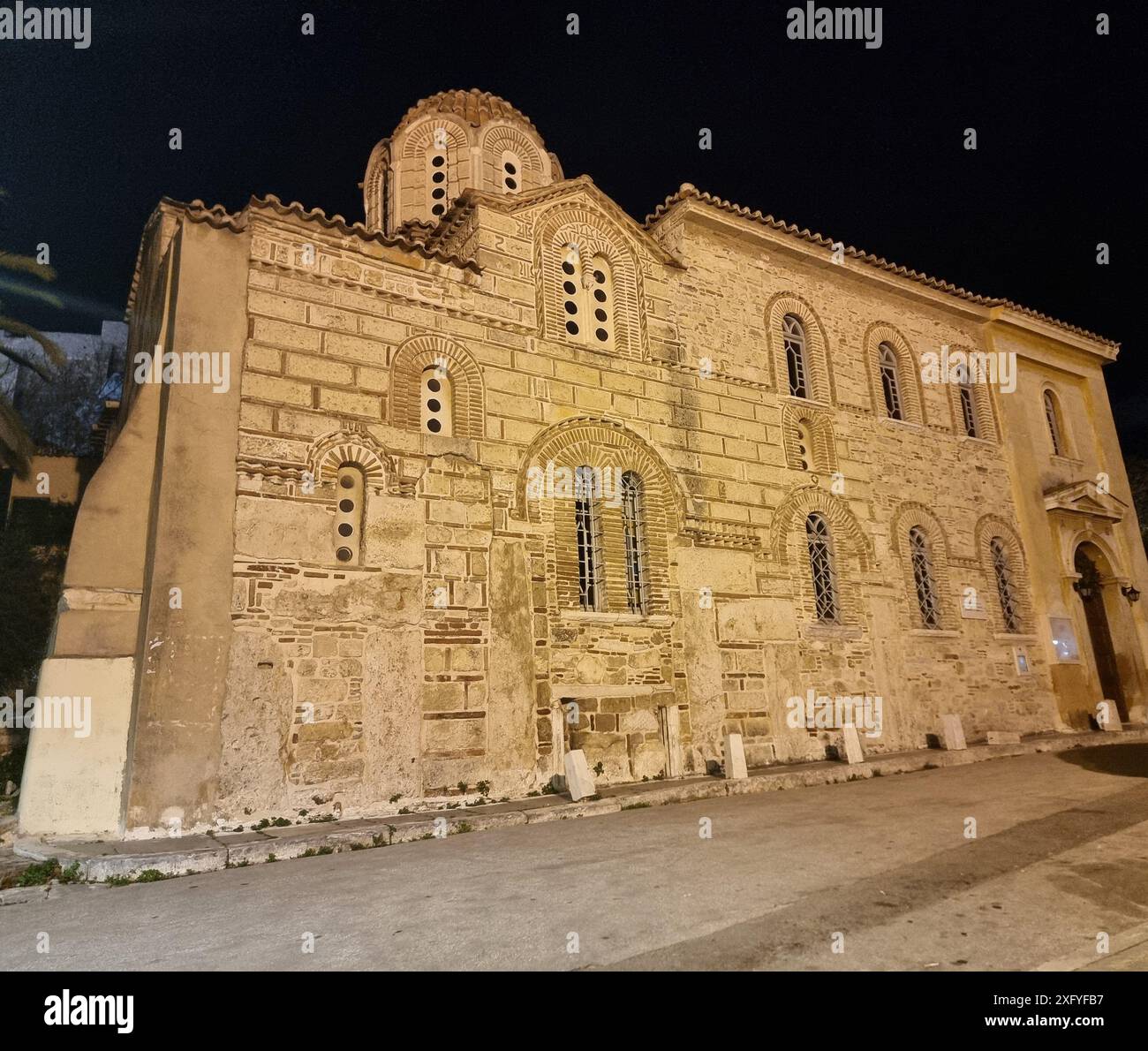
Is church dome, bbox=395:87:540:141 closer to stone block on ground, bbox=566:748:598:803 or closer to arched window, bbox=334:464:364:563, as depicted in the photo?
arched window, bbox=334:464:364:563

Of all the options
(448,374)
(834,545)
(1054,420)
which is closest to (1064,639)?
(1054,420)

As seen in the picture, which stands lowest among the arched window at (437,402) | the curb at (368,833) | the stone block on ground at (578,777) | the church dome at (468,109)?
the curb at (368,833)

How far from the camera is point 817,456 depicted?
12.8 metres

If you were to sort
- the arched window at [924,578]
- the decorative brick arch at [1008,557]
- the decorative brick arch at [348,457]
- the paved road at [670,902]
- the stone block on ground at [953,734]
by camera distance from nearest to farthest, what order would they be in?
the paved road at [670,902] → the decorative brick arch at [348,457] → the stone block on ground at [953,734] → the arched window at [924,578] → the decorative brick arch at [1008,557]

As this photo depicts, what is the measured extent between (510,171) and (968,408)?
1067 centimetres

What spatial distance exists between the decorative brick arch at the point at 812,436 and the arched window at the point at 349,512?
7.12 metres

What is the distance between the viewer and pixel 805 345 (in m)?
13.6

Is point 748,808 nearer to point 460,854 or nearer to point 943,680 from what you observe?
point 460,854

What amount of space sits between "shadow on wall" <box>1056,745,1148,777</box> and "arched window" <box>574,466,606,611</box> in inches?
262

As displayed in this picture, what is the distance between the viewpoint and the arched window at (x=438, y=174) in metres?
13.8

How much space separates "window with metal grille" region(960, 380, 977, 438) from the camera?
15.7m

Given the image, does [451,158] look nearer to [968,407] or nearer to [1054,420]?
[968,407]

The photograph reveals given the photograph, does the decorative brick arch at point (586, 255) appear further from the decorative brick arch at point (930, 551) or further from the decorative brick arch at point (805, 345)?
the decorative brick arch at point (930, 551)

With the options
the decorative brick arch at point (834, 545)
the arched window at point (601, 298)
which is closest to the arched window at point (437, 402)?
the arched window at point (601, 298)
